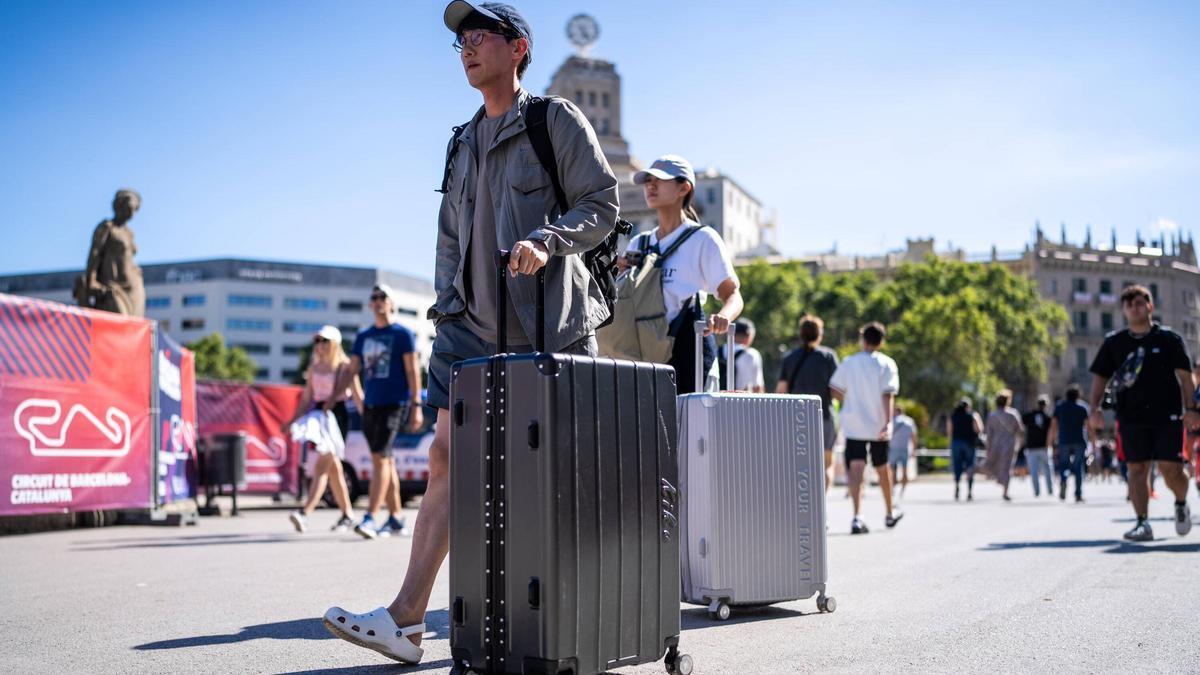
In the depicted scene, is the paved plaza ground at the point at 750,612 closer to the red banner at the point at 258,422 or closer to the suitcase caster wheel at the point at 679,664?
the suitcase caster wheel at the point at 679,664

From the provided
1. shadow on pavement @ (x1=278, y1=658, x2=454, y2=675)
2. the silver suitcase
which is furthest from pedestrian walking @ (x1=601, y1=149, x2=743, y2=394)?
shadow on pavement @ (x1=278, y1=658, x2=454, y2=675)

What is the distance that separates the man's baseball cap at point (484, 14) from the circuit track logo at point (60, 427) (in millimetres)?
8360

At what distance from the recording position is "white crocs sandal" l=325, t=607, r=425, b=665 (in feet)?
13.1

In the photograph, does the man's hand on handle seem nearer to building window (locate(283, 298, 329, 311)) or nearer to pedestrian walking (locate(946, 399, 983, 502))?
pedestrian walking (locate(946, 399, 983, 502))

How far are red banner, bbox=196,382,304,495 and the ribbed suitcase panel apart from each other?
45.3 feet

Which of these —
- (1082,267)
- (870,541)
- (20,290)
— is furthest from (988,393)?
(20,290)

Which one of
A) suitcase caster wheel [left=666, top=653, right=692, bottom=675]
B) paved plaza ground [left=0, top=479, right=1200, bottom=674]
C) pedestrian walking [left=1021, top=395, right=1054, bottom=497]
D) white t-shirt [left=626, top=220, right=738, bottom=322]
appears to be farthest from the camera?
pedestrian walking [left=1021, top=395, right=1054, bottom=497]

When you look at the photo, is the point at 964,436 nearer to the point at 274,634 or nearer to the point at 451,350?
the point at 274,634

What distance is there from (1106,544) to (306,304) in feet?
472

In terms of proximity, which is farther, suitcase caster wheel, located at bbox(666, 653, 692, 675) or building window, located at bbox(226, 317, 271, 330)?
building window, located at bbox(226, 317, 271, 330)

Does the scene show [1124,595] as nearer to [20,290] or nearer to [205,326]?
[205,326]

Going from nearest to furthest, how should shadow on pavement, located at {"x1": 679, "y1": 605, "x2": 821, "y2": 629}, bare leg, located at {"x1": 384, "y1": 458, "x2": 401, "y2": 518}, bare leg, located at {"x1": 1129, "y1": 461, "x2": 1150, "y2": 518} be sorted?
shadow on pavement, located at {"x1": 679, "y1": 605, "x2": 821, "y2": 629}, bare leg, located at {"x1": 1129, "y1": 461, "x2": 1150, "y2": 518}, bare leg, located at {"x1": 384, "y1": 458, "x2": 401, "y2": 518}

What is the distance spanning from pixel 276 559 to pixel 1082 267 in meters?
114

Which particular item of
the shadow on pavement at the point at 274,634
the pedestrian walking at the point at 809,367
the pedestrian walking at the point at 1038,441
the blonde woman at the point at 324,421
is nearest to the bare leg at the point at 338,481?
the blonde woman at the point at 324,421
